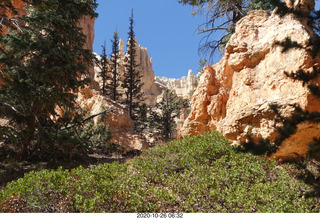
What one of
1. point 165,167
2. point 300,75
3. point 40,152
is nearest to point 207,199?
point 165,167

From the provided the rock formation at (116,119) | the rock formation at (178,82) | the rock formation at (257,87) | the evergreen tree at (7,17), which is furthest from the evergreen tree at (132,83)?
the rock formation at (178,82)

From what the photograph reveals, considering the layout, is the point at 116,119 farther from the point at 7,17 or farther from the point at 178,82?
the point at 178,82

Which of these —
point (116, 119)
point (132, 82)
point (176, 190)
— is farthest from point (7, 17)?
point (132, 82)

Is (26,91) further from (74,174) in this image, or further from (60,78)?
(74,174)

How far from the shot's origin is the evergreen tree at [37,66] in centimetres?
689

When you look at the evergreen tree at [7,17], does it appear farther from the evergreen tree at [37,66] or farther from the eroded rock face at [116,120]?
the eroded rock face at [116,120]

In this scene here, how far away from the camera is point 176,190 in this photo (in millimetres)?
5773

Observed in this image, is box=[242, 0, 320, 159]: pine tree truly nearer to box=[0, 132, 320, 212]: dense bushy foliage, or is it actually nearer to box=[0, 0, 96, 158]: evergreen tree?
box=[0, 132, 320, 212]: dense bushy foliage

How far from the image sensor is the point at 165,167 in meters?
7.18

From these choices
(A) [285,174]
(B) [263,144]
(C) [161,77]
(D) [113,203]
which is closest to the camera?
(B) [263,144]

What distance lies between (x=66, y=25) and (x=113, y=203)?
7.14 m

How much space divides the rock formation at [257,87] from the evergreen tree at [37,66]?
6.18 metres

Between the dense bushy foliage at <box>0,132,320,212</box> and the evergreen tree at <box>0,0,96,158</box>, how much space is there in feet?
8.00

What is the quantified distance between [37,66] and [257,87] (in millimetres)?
8767
